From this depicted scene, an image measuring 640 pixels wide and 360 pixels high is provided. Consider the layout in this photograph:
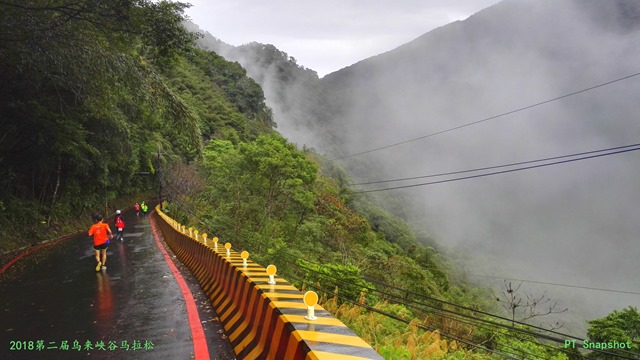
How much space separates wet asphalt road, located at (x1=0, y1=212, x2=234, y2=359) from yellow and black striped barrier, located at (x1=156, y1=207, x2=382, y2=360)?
26 cm

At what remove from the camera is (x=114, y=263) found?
12.7 metres

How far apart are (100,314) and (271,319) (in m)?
3.95

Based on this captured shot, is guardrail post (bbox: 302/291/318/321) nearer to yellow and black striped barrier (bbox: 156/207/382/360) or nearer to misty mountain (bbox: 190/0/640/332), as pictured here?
yellow and black striped barrier (bbox: 156/207/382/360)

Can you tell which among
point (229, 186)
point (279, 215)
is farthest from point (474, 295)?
point (229, 186)

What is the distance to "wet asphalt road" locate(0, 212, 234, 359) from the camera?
514 centimetres

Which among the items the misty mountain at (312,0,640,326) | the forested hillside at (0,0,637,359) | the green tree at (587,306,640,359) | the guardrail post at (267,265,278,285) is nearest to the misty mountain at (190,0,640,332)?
the misty mountain at (312,0,640,326)

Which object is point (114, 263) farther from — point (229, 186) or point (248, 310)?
point (229, 186)

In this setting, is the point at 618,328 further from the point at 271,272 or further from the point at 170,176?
the point at 170,176

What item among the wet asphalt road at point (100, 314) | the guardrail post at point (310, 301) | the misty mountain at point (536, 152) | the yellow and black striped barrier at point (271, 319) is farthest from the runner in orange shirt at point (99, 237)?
the misty mountain at point (536, 152)

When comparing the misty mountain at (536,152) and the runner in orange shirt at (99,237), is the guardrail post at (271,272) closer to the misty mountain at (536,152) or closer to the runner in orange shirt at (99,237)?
the runner in orange shirt at (99,237)

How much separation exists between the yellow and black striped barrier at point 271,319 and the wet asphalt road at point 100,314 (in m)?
0.26

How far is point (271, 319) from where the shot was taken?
4371 mm

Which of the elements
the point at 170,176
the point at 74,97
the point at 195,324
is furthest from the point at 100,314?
the point at 170,176

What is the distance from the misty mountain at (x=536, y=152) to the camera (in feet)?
344
